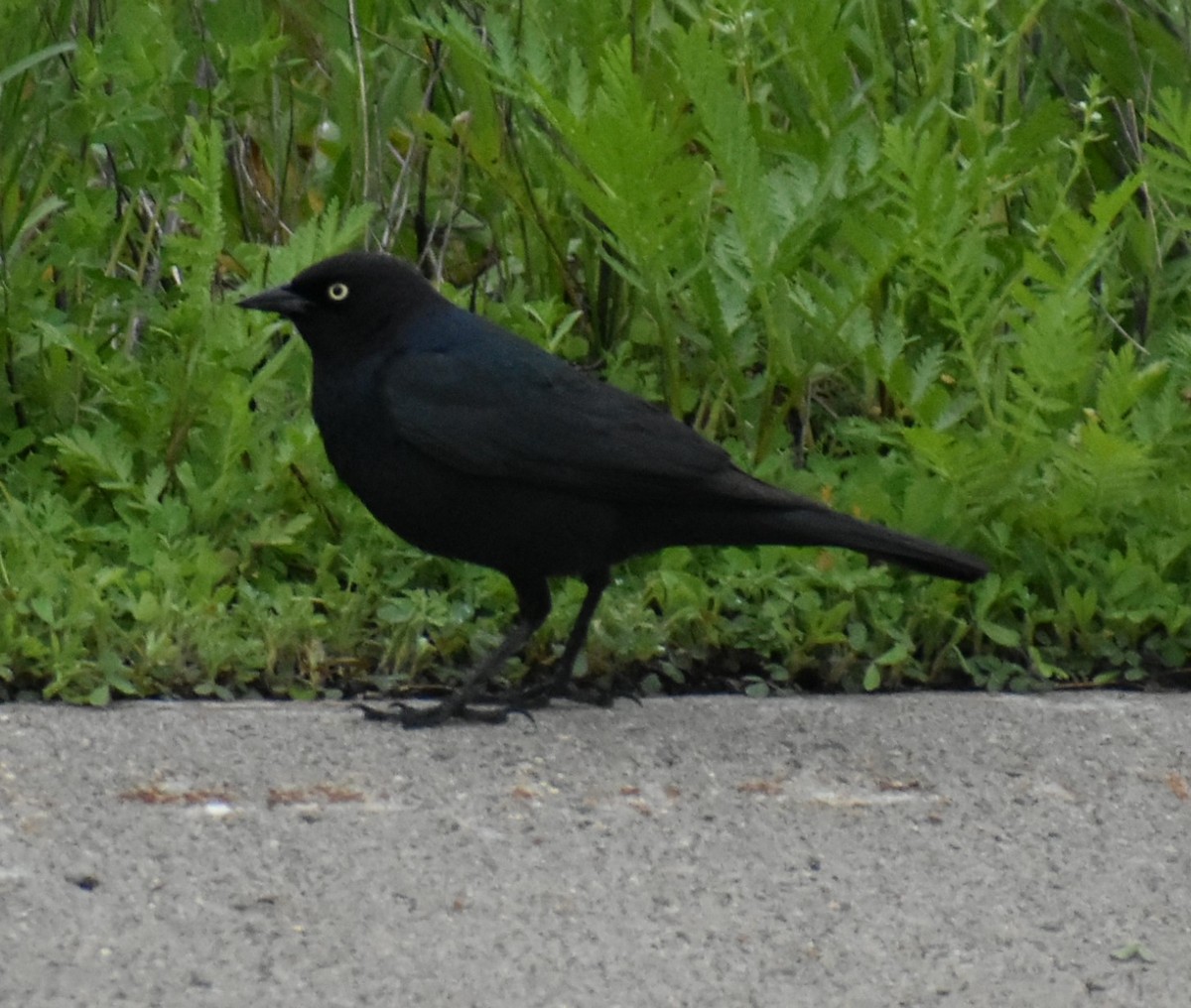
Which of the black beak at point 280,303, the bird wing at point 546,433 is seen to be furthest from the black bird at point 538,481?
the black beak at point 280,303

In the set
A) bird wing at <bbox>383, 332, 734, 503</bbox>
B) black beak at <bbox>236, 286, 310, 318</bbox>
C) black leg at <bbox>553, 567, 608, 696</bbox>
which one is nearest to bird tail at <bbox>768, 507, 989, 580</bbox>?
bird wing at <bbox>383, 332, 734, 503</bbox>

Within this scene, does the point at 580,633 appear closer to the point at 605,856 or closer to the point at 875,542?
the point at 875,542

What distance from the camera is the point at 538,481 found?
4363 millimetres

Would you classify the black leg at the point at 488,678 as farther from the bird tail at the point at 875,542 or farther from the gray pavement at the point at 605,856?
the bird tail at the point at 875,542

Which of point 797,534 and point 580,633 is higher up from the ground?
point 797,534

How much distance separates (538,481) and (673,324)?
0.87 m

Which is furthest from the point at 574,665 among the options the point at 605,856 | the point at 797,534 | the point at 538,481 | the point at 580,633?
the point at 605,856

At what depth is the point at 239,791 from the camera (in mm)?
3545

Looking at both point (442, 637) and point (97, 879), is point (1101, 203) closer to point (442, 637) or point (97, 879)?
point (442, 637)

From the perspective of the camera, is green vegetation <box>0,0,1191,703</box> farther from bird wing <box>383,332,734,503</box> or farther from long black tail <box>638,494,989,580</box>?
bird wing <box>383,332,734,503</box>

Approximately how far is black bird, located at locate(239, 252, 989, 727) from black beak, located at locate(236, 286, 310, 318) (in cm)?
20

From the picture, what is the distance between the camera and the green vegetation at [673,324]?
456cm

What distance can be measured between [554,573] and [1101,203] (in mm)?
1480

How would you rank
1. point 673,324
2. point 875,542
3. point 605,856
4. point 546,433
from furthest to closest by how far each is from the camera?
point 673,324 → point 546,433 → point 875,542 → point 605,856
